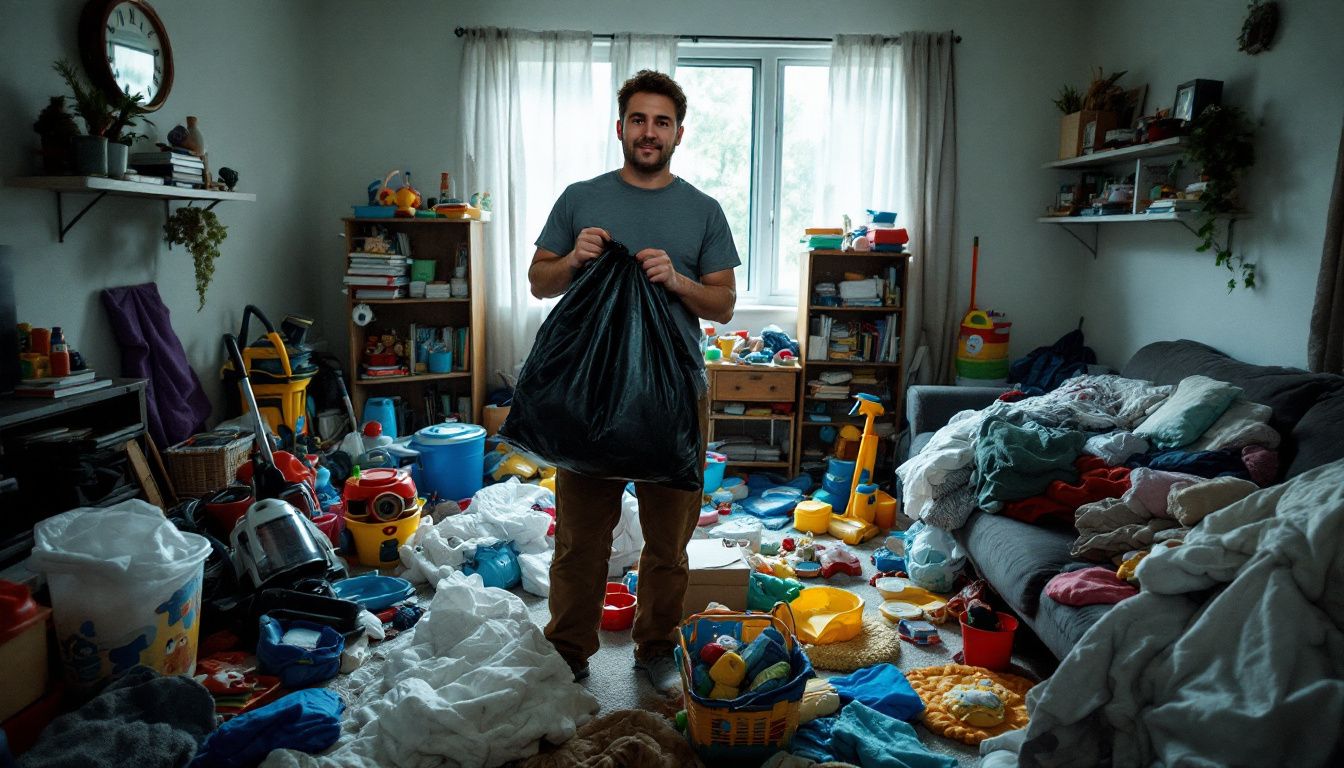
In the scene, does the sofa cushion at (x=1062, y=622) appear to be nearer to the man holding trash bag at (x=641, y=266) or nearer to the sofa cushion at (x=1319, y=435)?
the sofa cushion at (x=1319, y=435)

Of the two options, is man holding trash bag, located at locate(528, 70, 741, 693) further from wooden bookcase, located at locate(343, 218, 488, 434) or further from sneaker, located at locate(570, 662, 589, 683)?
wooden bookcase, located at locate(343, 218, 488, 434)

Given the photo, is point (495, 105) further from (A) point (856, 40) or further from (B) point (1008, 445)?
(B) point (1008, 445)

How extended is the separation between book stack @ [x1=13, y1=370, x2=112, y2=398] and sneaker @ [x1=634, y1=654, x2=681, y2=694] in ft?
6.39

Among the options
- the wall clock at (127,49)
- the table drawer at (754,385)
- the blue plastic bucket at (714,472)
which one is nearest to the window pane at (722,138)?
the table drawer at (754,385)

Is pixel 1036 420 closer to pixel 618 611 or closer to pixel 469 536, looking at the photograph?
pixel 618 611

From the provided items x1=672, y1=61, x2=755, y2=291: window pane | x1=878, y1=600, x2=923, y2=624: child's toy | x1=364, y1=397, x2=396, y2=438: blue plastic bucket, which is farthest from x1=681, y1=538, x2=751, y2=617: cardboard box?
x1=672, y1=61, x2=755, y2=291: window pane

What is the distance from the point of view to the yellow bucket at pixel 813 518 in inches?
140

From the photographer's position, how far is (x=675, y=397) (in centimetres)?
190

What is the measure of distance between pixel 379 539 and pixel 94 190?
1515mm

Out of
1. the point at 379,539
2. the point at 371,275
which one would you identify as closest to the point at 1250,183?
the point at 379,539

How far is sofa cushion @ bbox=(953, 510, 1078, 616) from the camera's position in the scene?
2.21m

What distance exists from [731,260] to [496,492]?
1800 mm

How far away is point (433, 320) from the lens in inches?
180

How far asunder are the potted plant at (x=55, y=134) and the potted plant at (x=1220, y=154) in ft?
13.1
